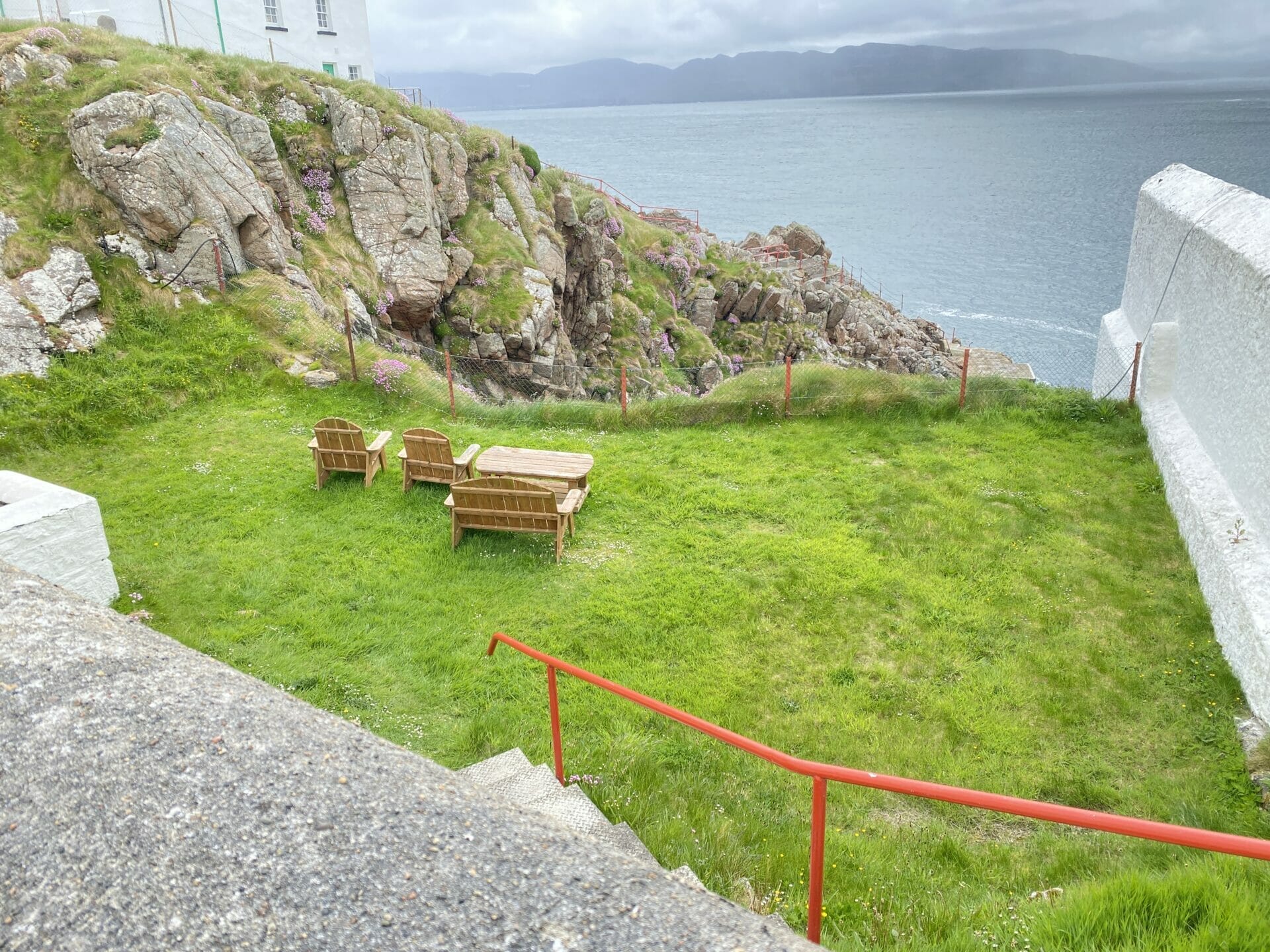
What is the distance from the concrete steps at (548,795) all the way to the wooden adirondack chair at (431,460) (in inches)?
251

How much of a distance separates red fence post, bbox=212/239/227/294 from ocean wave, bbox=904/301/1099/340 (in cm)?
6444

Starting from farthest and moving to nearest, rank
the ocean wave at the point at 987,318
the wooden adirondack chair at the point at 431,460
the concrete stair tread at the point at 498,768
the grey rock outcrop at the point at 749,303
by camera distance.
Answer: the ocean wave at the point at 987,318 → the grey rock outcrop at the point at 749,303 → the wooden adirondack chair at the point at 431,460 → the concrete stair tread at the point at 498,768

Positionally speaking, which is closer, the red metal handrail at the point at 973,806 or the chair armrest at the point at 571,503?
the red metal handrail at the point at 973,806

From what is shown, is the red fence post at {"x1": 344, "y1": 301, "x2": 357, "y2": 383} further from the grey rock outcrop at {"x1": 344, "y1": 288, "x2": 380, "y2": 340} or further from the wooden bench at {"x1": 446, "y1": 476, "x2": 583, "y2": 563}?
the wooden bench at {"x1": 446, "y1": 476, "x2": 583, "y2": 563}

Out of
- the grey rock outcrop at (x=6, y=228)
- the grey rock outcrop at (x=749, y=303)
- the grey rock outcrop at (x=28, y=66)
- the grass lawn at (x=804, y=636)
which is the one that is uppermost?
the grey rock outcrop at (x=28, y=66)

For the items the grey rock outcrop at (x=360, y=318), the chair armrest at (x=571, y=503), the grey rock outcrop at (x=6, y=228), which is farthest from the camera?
the grey rock outcrop at (x=360, y=318)

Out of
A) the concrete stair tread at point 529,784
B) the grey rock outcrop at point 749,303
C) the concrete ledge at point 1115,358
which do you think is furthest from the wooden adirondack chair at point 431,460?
the grey rock outcrop at point 749,303

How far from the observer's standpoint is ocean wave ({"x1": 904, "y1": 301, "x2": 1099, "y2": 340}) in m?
66.4

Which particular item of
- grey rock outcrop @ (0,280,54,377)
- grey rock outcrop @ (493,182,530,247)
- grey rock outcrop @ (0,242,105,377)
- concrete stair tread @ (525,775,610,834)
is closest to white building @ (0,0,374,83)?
Answer: grey rock outcrop @ (493,182,530,247)

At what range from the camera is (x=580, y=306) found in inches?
1383

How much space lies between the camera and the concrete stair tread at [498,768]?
19.7 feet

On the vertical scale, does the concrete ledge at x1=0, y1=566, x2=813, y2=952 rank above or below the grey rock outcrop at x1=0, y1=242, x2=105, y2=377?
below

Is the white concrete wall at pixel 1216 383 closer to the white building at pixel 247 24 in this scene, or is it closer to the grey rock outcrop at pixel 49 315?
the grey rock outcrop at pixel 49 315

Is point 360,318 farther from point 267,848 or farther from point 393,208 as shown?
point 267,848
